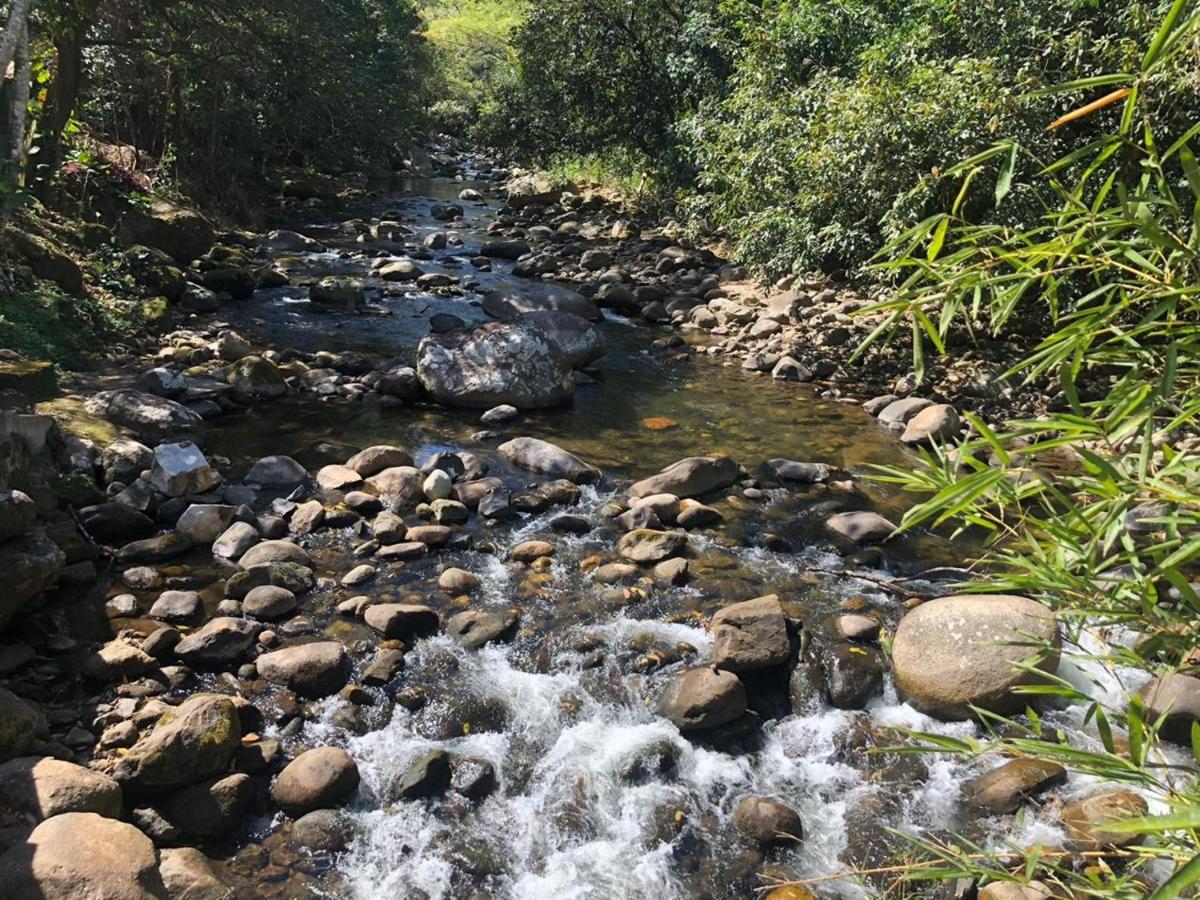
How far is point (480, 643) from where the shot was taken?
5.66 meters

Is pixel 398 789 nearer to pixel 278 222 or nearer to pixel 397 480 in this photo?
pixel 397 480

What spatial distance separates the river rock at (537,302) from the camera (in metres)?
12.9

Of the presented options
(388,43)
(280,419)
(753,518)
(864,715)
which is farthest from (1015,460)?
(388,43)

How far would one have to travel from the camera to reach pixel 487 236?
19312 millimetres

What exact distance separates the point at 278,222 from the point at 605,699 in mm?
16811

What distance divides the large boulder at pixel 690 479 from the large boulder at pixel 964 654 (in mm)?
2655

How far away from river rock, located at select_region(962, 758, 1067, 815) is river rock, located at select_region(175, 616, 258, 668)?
4370mm

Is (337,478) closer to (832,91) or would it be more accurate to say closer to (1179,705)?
(1179,705)

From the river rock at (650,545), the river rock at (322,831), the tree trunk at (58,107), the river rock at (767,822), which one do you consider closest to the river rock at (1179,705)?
the river rock at (767,822)

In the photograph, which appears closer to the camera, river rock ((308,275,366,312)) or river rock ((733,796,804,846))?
river rock ((733,796,804,846))

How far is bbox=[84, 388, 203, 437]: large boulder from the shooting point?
8.08m

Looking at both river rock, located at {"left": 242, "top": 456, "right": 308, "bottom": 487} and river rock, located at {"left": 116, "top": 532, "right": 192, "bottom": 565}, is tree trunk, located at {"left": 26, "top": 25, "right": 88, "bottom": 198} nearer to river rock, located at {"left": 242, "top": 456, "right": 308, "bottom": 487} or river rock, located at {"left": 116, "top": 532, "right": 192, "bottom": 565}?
river rock, located at {"left": 242, "top": 456, "right": 308, "bottom": 487}

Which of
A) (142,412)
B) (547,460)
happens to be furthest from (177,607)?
(547,460)

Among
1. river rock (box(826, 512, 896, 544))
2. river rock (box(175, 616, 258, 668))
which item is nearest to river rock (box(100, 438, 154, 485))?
river rock (box(175, 616, 258, 668))
